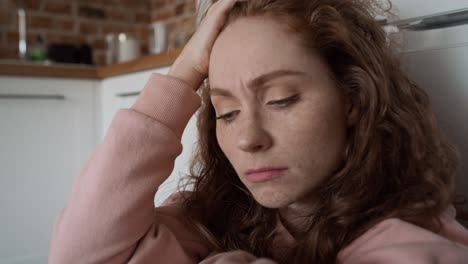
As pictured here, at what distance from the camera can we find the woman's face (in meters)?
0.59

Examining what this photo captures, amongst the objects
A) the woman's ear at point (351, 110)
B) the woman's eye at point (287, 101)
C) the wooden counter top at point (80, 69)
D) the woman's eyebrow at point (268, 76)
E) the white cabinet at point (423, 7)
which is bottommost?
the wooden counter top at point (80, 69)

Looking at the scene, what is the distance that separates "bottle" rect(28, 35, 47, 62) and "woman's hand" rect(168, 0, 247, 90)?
64.7 inches

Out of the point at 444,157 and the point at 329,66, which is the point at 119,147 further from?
the point at 444,157

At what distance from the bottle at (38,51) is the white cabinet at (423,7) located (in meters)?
1.81

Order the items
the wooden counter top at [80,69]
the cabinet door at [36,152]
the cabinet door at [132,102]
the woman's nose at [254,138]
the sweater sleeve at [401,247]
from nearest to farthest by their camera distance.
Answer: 1. the sweater sleeve at [401,247]
2. the woman's nose at [254,138]
3. the cabinet door at [132,102]
4. the wooden counter top at [80,69]
5. the cabinet door at [36,152]

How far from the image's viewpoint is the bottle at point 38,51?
2158mm

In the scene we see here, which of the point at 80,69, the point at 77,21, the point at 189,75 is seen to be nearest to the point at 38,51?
the point at 77,21

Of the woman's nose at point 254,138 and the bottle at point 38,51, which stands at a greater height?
the woman's nose at point 254,138

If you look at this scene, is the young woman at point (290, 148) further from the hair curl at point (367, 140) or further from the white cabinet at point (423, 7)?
the white cabinet at point (423, 7)

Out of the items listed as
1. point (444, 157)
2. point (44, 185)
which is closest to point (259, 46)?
point (444, 157)

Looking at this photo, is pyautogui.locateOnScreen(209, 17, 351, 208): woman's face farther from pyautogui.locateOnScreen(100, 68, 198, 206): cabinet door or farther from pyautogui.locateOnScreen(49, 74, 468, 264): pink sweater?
pyautogui.locateOnScreen(100, 68, 198, 206): cabinet door

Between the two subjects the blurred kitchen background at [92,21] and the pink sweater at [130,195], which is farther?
the blurred kitchen background at [92,21]

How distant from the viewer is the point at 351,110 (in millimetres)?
647

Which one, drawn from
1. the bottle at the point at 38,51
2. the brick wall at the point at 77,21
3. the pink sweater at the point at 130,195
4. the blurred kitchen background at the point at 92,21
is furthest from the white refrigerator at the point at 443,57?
the brick wall at the point at 77,21
